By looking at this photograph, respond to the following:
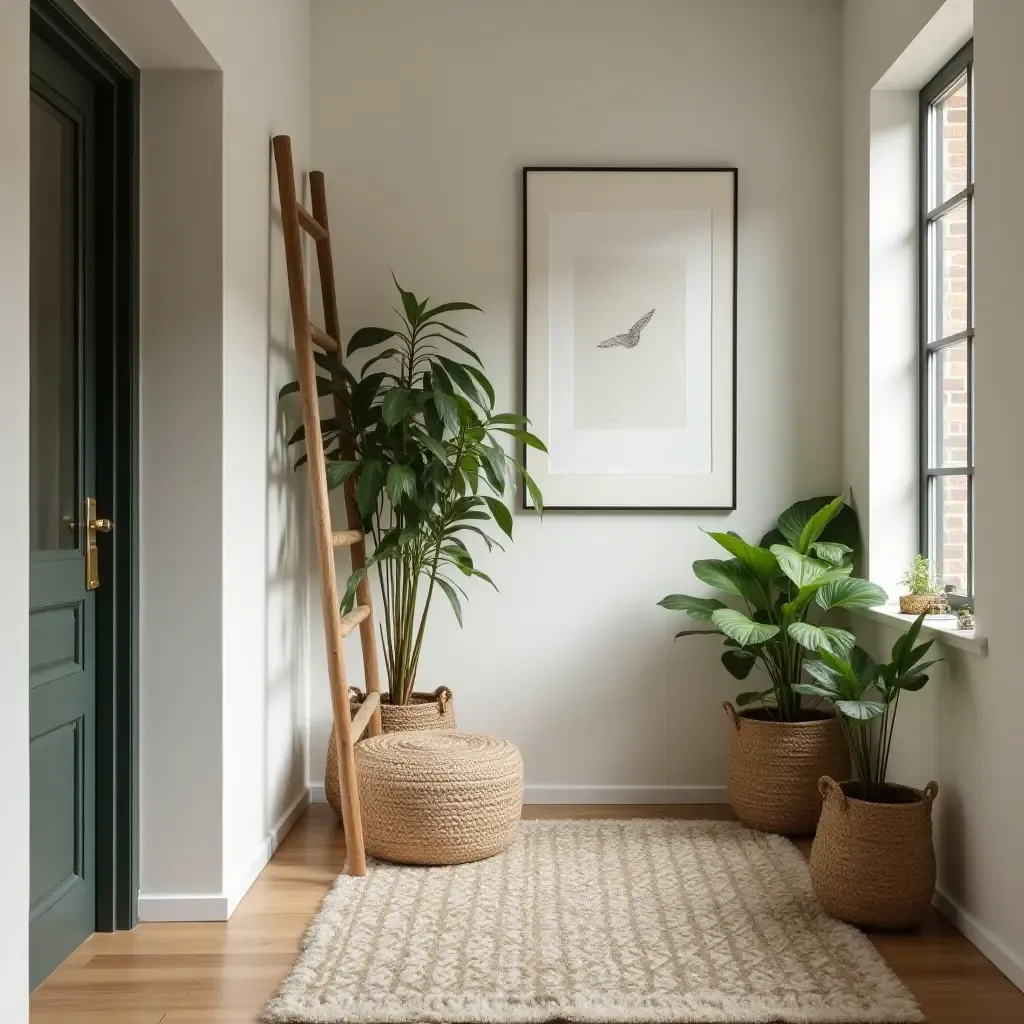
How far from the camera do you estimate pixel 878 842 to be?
8.15 feet

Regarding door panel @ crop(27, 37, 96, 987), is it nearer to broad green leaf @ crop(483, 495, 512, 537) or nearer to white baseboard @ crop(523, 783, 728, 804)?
broad green leaf @ crop(483, 495, 512, 537)

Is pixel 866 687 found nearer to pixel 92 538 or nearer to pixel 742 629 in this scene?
pixel 742 629

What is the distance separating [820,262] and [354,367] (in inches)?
61.8

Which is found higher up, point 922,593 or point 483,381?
point 483,381

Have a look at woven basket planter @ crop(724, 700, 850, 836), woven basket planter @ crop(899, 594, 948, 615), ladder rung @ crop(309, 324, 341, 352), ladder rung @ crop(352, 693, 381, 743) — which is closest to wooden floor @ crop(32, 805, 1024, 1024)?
ladder rung @ crop(352, 693, 381, 743)

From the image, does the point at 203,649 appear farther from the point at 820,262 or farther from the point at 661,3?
the point at 661,3

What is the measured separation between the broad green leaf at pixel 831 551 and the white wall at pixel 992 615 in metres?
0.51

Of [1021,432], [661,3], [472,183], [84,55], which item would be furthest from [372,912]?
[661,3]

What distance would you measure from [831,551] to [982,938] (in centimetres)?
117

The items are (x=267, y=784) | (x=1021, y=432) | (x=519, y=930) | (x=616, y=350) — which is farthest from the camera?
(x=616, y=350)

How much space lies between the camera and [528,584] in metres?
3.69

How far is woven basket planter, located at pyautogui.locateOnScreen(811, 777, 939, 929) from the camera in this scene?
2.48 meters

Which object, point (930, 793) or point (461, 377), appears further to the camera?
point (461, 377)

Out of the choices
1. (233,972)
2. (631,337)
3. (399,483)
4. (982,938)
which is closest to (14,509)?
(233,972)
